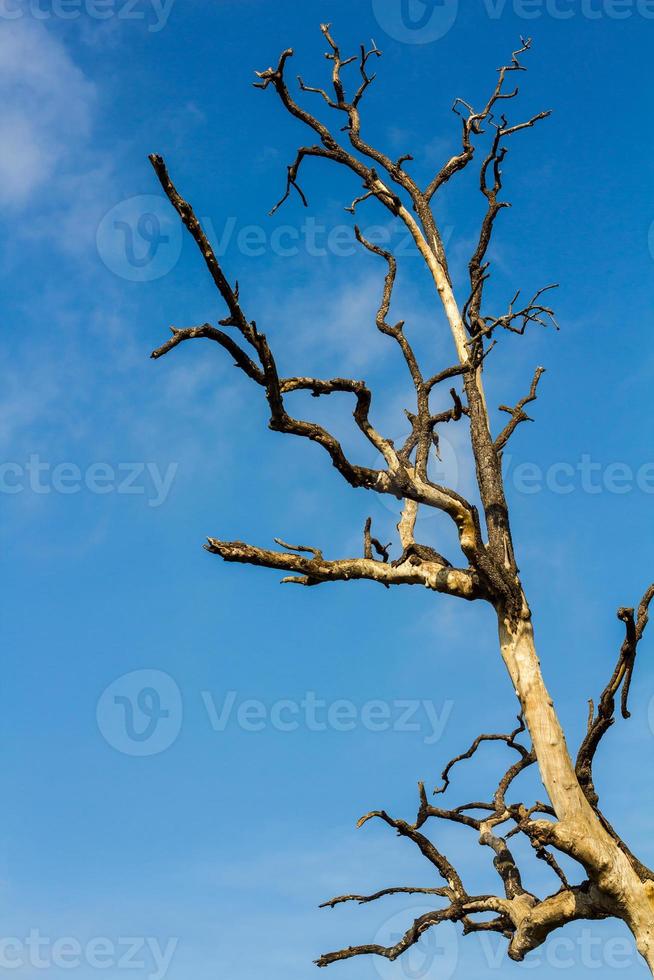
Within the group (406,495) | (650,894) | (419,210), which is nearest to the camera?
(650,894)

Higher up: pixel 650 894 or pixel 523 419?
pixel 523 419

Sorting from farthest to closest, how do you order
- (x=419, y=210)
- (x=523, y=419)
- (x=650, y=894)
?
(x=419, y=210) → (x=523, y=419) → (x=650, y=894)

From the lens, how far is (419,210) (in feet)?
34.8

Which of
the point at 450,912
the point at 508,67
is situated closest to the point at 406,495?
the point at 450,912

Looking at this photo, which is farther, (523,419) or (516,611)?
(523,419)

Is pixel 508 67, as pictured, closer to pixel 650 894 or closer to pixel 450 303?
pixel 450 303

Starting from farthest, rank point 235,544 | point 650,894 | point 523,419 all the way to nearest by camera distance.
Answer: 1. point 523,419
2. point 235,544
3. point 650,894

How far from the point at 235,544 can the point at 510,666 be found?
260 cm

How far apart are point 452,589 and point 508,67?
6.45 metres

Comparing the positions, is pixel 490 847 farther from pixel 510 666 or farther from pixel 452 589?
pixel 452 589

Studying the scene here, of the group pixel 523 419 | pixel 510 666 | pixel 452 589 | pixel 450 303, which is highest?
pixel 450 303

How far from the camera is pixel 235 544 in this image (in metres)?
7.87

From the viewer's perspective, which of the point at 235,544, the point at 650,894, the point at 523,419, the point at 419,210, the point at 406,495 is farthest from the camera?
the point at 419,210

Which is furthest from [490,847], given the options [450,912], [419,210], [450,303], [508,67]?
[508,67]
